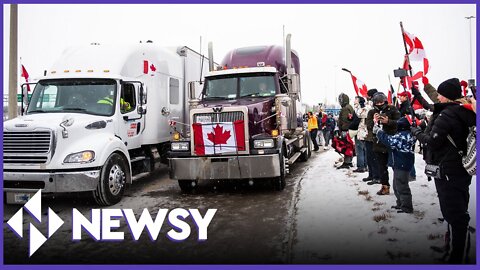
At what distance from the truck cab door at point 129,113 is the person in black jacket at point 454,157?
19.0 ft

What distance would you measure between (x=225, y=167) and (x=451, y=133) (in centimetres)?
438

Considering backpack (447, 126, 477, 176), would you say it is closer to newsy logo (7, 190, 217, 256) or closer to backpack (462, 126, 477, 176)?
backpack (462, 126, 477, 176)

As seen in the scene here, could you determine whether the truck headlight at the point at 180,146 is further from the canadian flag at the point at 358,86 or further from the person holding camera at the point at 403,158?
the canadian flag at the point at 358,86

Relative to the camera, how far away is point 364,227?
5230 millimetres

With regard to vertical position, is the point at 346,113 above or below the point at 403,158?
above

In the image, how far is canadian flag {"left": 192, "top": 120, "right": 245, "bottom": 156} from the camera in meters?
7.74

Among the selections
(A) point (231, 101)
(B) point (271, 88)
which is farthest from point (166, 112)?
(B) point (271, 88)

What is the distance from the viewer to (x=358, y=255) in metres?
4.32

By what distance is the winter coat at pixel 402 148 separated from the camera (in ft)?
19.0

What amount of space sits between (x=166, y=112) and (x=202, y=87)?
3.57 ft

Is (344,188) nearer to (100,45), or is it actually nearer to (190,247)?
(190,247)

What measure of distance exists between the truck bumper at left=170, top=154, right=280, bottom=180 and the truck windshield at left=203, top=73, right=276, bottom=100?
6.42 feet

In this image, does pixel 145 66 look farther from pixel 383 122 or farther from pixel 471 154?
pixel 471 154

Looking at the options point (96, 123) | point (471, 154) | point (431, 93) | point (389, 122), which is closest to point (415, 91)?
point (431, 93)
